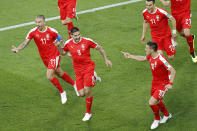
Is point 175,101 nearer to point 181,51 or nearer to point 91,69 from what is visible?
point 91,69

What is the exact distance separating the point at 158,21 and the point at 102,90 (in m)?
2.46

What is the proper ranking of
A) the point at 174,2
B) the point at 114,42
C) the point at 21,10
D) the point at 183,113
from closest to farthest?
the point at 183,113, the point at 174,2, the point at 114,42, the point at 21,10

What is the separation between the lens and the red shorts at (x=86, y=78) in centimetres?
930

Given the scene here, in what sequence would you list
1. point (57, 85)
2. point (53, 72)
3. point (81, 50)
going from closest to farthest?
point (81, 50) → point (53, 72) → point (57, 85)

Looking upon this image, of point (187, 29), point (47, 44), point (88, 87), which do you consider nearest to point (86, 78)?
point (88, 87)

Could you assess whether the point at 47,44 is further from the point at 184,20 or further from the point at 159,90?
the point at 184,20

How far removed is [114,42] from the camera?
13594 mm

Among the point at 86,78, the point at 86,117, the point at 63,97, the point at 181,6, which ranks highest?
the point at 181,6

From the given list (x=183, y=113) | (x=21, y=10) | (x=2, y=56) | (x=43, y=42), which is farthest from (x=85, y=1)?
(x=183, y=113)

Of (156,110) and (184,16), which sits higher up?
(184,16)

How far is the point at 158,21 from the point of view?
10.6 metres

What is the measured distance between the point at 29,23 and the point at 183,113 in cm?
830

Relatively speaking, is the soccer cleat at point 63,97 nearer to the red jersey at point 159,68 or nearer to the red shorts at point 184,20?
the red jersey at point 159,68

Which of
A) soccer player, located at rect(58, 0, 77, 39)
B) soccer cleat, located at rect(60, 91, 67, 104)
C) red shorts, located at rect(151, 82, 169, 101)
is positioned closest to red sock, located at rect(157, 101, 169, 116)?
red shorts, located at rect(151, 82, 169, 101)
